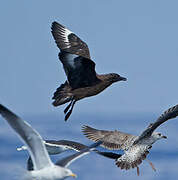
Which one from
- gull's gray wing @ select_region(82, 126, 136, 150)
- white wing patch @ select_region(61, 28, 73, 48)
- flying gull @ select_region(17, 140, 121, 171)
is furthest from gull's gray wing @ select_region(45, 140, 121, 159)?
white wing patch @ select_region(61, 28, 73, 48)

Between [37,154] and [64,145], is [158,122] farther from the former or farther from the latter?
[37,154]

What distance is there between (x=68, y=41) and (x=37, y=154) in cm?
521

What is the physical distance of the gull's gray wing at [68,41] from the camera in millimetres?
12566

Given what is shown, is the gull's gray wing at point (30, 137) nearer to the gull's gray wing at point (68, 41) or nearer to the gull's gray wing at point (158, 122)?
the gull's gray wing at point (158, 122)

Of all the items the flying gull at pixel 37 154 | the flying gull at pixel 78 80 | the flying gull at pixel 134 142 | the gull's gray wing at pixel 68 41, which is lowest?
the flying gull at pixel 37 154

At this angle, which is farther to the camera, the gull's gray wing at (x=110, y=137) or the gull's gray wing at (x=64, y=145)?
the gull's gray wing at (x=110, y=137)

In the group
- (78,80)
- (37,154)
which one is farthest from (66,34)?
(37,154)

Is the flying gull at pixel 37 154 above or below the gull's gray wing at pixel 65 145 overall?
below

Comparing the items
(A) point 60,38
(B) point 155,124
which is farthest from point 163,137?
(A) point 60,38

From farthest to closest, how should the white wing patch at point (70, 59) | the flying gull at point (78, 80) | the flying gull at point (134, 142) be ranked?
1. the white wing patch at point (70, 59)
2. the flying gull at point (78, 80)
3. the flying gull at point (134, 142)

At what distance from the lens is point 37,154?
8102mm

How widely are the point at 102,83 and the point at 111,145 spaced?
1.25 metres

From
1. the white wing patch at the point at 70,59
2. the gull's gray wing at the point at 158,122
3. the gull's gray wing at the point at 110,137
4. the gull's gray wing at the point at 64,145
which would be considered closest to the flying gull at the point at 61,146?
the gull's gray wing at the point at 64,145

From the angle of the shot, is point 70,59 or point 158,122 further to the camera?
Answer: point 70,59
